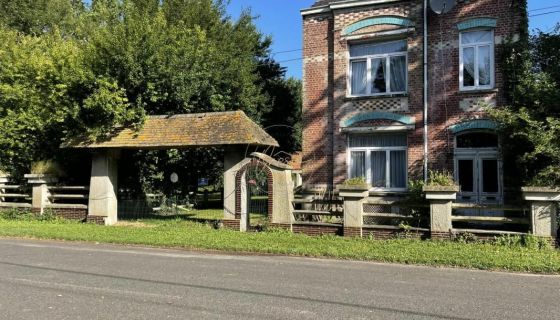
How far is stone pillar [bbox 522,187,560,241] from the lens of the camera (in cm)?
1166

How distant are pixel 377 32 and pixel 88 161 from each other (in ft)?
38.2

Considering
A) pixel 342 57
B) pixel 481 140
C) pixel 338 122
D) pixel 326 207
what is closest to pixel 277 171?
pixel 326 207

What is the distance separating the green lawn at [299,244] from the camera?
10344 millimetres

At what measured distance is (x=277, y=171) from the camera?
594 inches

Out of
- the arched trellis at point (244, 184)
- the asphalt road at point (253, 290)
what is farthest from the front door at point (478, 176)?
the asphalt road at point (253, 290)

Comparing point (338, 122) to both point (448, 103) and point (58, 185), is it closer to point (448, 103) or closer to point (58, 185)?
point (448, 103)

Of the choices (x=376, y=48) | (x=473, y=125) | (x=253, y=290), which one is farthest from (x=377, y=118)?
(x=253, y=290)

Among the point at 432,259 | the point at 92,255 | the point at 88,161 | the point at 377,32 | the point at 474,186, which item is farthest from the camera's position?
the point at 88,161

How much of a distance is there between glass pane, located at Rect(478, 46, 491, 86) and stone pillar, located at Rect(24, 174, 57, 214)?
50.0 ft

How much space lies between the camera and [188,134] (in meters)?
16.5

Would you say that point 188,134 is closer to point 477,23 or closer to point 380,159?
point 380,159

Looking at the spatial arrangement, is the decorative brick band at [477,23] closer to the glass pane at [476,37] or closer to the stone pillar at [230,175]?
the glass pane at [476,37]

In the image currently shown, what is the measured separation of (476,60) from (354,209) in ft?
22.8

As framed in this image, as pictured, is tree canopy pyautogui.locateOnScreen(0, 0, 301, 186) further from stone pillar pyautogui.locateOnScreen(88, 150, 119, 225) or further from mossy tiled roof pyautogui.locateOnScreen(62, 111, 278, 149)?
stone pillar pyautogui.locateOnScreen(88, 150, 119, 225)
